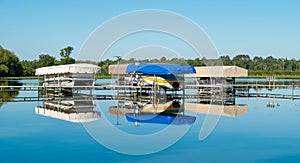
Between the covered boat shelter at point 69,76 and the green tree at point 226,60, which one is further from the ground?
the green tree at point 226,60

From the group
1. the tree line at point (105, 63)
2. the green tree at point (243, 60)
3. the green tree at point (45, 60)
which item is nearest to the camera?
the tree line at point (105, 63)

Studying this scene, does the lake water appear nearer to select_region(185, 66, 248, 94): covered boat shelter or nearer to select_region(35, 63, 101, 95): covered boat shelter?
select_region(35, 63, 101, 95): covered boat shelter

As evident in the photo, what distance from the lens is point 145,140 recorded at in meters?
7.30

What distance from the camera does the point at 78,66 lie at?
18719 millimetres

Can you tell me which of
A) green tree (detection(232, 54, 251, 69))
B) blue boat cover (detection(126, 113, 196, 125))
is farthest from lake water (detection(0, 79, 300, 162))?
green tree (detection(232, 54, 251, 69))

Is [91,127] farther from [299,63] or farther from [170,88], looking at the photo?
[299,63]

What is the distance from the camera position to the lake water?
5891mm

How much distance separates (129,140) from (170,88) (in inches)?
452

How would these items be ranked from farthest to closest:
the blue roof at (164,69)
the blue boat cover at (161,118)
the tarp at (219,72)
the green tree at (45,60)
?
the green tree at (45,60), the tarp at (219,72), the blue roof at (164,69), the blue boat cover at (161,118)

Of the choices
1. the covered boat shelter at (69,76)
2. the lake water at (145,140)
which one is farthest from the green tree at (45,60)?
the lake water at (145,140)

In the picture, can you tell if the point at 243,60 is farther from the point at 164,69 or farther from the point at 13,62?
the point at 164,69

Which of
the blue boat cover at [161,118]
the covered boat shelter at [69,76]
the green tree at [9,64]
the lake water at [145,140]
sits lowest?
the lake water at [145,140]

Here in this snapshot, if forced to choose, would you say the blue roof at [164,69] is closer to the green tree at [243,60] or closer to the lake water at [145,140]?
the lake water at [145,140]

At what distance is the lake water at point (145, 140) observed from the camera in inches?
232
